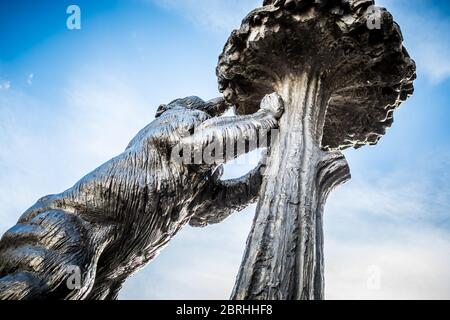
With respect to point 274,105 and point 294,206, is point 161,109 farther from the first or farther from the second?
point 294,206

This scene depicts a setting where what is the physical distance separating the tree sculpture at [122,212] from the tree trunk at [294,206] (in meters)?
0.24

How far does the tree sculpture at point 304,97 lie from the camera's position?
2.42m

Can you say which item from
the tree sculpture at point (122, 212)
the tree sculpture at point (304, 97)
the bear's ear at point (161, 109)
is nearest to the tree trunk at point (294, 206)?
the tree sculpture at point (304, 97)

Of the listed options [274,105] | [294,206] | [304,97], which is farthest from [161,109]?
[294,206]

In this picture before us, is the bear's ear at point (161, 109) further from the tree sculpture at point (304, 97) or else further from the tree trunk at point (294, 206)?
the tree trunk at point (294, 206)

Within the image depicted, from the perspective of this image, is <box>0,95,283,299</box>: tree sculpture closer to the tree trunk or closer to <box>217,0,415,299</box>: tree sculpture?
the tree trunk

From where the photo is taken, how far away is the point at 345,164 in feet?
10.3

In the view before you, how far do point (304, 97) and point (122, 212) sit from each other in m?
1.76

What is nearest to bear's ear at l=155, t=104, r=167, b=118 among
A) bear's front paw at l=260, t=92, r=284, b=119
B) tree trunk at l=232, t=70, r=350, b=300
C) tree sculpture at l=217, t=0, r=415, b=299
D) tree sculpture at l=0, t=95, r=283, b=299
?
tree sculpture at l=0, t=95, r=283, b=299

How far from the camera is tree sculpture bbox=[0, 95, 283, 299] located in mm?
2484

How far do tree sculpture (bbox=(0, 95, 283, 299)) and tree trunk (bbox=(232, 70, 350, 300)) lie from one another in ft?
0.80
